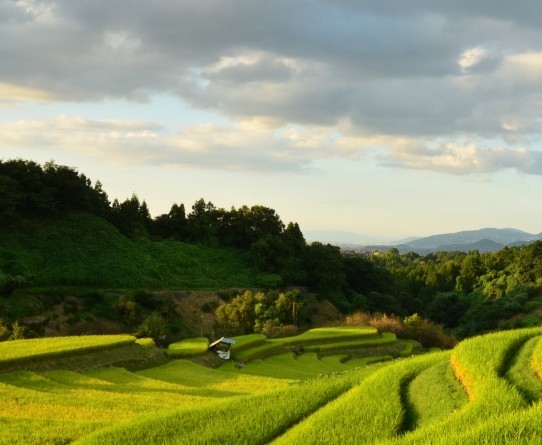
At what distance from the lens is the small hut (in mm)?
28383

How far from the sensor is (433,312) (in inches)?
3024

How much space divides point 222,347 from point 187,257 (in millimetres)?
29431

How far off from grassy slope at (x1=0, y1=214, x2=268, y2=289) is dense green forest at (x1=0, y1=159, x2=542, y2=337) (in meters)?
0.10

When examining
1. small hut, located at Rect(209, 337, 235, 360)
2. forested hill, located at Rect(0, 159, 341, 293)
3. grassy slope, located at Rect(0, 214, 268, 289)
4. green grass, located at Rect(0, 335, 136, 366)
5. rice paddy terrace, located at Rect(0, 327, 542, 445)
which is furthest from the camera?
forested hill, located at Rect(0, 159, 341, 293)

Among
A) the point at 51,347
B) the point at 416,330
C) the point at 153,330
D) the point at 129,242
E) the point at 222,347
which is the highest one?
the point at 129,242

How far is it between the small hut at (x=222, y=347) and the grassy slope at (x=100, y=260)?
18.9m

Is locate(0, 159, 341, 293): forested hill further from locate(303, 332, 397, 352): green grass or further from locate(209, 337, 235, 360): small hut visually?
locate(303, 332, 397, 352): green grass

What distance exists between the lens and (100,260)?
48.3 meters

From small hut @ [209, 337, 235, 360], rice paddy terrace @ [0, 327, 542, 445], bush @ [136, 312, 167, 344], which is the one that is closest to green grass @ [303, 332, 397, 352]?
small hut @ [209, 337, 235, 360]

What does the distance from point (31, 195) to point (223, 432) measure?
150 ft

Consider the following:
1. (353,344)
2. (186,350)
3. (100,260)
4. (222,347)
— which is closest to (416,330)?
(353,344)

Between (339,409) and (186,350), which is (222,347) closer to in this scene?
(186,350)

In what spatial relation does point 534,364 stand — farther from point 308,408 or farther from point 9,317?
point 9,317

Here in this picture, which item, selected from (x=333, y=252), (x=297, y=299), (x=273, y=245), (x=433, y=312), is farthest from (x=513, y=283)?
(x=297, y=299)
